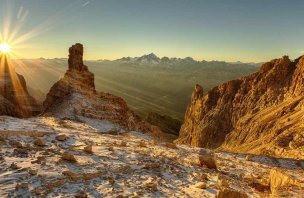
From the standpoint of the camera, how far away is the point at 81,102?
39.6 metres

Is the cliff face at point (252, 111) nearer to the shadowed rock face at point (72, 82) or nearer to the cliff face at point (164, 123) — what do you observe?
the cliff face at point (164, 123)

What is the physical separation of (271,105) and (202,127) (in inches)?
753

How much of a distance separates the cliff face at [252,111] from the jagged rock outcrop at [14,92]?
108 feet

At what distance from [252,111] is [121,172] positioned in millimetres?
57681

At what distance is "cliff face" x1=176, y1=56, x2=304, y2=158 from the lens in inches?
1958

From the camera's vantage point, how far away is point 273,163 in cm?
2036

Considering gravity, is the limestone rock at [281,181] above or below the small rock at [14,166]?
below

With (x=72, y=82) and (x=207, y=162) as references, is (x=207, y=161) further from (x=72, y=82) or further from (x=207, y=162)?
(x=72, y=82)

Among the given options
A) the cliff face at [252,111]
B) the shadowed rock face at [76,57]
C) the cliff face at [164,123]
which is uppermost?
the shadowed rock face at [76,57]

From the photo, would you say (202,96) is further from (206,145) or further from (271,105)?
(271,105)

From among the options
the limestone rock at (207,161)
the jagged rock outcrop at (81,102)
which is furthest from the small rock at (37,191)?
the jagged rock outcrop at (81,102)

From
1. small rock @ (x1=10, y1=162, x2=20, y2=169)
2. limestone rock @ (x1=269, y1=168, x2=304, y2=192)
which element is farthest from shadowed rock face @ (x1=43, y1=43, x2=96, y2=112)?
limestone rock @ (x1=269, y1=168, x2=304, y2=192)

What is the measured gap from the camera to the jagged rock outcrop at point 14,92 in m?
52.2

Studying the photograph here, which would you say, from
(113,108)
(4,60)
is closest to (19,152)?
(113,108)
